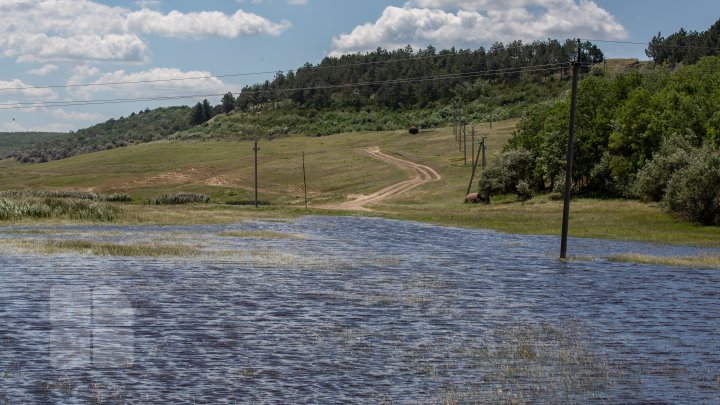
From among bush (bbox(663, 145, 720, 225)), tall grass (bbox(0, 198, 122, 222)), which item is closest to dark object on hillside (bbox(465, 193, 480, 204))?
bush (bbox(663, 145, 720, 225))

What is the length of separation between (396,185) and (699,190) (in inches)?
3019

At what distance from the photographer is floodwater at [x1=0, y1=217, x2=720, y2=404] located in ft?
77.3

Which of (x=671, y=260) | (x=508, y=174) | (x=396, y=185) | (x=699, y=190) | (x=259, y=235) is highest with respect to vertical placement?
(x=699, y=190)

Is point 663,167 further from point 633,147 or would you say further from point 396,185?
point 396,185

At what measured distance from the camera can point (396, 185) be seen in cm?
14850

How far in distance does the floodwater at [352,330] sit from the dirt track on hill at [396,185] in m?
70.8

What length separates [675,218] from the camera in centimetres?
8156

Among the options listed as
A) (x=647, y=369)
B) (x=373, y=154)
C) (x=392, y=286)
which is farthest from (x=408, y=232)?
(x=373, y=154)

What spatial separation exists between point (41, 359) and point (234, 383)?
616cm

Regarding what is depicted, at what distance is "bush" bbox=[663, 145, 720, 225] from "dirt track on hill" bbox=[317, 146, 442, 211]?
4791 centimetres

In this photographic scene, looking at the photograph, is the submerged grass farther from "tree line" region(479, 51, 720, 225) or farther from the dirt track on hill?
the dirt track on hill

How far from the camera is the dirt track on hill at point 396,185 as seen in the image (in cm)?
12812

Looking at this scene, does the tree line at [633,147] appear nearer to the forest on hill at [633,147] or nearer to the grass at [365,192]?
the forest on hill at [633,147]

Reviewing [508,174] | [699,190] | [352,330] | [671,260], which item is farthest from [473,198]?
[352,330]
